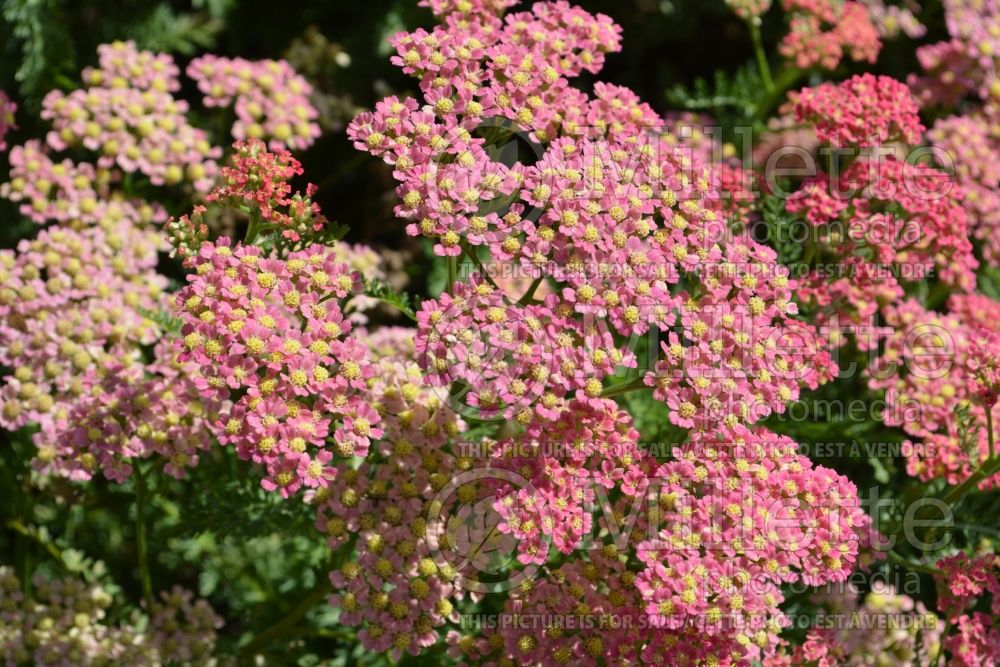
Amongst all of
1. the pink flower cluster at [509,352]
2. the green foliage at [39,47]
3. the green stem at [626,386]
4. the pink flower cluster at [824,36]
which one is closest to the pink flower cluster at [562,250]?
the pink flower cluster at [509,352]

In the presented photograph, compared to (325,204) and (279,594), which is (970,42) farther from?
(279,594)

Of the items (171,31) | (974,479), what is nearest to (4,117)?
(171,31)

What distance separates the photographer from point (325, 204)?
17.5ft

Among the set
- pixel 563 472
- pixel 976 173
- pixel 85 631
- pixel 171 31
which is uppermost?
pixel 171 31

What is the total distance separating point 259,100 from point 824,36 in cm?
240

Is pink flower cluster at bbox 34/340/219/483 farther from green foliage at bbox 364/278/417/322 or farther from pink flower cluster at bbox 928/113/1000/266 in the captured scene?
pink flower cluster at bbox 928/113/1000/266

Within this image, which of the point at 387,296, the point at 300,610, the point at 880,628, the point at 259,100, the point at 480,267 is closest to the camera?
the point at 480,267

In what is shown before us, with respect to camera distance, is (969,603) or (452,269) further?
(969,603)

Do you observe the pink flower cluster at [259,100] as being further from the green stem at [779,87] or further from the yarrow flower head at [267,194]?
the green stem at [779,87]

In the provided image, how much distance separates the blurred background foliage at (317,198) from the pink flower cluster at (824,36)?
0.39 metres

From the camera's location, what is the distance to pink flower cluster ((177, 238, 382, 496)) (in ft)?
9.44

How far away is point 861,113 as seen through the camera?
3773 mm

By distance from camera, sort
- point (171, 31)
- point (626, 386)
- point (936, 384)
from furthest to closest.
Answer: point (171, 31) < point (936, 384) < point (626, 386)

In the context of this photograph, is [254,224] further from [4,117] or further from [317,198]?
[317,198]
